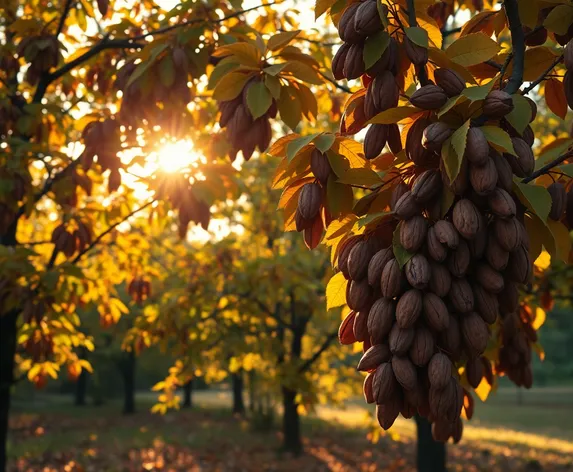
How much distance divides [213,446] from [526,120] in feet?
52.7

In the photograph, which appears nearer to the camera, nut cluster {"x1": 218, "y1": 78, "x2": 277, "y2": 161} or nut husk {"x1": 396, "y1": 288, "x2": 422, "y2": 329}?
nut husk {"x1": 396, "y1": 288, "x2": 422, "y2": 329}

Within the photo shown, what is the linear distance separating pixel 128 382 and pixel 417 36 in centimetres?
3004

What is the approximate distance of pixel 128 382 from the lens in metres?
29.7

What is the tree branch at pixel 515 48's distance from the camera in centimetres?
167

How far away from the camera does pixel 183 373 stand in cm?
870

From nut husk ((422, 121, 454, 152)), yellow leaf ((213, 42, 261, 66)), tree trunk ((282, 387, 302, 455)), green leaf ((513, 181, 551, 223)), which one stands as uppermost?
yellow leaf ((213, 42, 261, 66))

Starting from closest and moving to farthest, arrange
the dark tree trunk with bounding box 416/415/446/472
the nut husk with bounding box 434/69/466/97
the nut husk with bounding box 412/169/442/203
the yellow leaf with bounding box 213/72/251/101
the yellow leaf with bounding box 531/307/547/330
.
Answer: the nut husk with bounding box 412/169/442/203 < the nut husk with bounding box 434/69/466/97 < the yellow leaf with bounding box 213/72/251/101 < the yellow leaf with bounding box 531/307/547/330 < the dark tree trunk with bounding box 416/415/446/472

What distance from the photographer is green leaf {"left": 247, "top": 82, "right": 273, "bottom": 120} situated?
203 cm

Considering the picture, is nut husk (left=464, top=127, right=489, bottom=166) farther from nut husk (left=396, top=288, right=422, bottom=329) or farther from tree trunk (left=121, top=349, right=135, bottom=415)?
tree trunk (left=121, top=349, right=135, bottom=415)

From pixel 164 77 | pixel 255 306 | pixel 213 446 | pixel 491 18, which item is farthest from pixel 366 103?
pixel 213 446

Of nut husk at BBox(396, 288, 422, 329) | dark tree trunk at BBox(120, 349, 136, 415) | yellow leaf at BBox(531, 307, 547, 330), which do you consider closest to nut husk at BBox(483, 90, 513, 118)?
nut husk at BBox(396, 288, 422, 329)

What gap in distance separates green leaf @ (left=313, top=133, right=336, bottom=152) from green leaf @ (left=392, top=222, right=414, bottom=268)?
29cm

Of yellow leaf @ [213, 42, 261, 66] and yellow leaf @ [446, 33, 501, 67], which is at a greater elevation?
yellow leaf @ [213, 42, 261, 66]

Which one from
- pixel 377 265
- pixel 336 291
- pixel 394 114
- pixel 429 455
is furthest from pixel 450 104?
pixel 429 455
